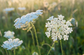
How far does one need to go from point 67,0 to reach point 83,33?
77.2 inches

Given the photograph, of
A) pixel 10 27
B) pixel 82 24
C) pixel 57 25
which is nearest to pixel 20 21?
pixel 57 25

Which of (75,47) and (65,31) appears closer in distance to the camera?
(65,31)

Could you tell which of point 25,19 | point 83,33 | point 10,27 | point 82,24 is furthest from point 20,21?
point 10,27

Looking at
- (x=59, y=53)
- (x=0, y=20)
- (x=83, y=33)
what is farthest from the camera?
(x=0, y=20)

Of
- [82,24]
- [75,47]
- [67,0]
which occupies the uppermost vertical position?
[67,0]

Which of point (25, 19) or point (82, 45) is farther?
point (82, 45)

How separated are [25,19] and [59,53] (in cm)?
83

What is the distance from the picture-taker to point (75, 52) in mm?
1636

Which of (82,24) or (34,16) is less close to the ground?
(82,24)

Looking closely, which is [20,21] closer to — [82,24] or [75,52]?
[75,52]

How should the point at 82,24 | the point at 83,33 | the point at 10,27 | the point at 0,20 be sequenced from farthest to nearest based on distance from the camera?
the point at 0,20, the point at 10,27, the point at 82,24, the point at 83,33

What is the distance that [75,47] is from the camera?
1.68m

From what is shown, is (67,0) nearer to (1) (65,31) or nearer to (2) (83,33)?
(2) (83,33)

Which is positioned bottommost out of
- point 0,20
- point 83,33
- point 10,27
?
point 83,33
